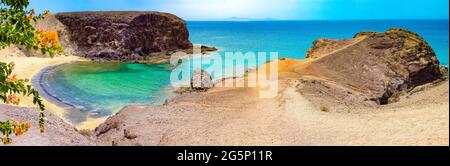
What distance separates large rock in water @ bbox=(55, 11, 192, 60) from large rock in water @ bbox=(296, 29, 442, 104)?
32.9 meters

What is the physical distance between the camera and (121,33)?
5559cm

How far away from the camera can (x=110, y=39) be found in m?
55.8

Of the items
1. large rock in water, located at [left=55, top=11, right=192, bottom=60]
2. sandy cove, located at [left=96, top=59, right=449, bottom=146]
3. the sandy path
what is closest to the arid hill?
sandy cove, located at [left=96, top=59, right=449, bottom=146]

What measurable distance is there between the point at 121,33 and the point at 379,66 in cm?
3916

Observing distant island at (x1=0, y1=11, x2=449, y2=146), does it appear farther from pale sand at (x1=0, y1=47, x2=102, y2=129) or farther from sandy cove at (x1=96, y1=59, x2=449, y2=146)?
pale sand at (x1=0, y1=47, x2=102, y2=129)

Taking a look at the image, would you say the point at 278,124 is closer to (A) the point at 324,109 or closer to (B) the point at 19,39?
(A) the point at 324,109

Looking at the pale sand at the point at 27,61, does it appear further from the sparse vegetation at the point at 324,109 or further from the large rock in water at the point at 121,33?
the sparse vegetation at the point at 324,109

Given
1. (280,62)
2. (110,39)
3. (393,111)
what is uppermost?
(110,39)

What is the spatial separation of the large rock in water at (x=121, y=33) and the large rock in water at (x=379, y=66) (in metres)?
32.9

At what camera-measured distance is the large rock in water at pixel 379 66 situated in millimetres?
22312

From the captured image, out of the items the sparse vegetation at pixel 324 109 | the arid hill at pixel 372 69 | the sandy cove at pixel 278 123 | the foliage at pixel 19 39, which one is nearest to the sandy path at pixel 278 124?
the sandy cove at pixel 278 123

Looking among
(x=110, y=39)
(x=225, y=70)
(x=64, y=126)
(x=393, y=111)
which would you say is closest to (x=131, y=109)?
(x=64, y=126)
